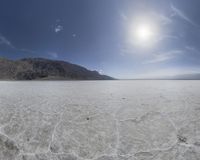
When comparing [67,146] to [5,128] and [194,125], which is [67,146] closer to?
[5,128]

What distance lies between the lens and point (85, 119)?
7.89 meters

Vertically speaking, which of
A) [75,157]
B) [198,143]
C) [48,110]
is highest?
[48,110]

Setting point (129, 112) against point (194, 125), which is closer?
point (194, 125)

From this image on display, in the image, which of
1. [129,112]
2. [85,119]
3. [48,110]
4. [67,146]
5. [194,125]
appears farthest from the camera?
[48,110]

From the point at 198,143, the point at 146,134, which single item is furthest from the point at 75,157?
the point at 198,143

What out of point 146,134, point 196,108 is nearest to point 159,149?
point 146,134

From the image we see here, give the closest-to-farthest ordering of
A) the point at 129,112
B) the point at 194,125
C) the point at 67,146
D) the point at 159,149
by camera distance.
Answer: the point at 159,149 < the point at 67,146 < the point at 194,125 < the point at 129,112

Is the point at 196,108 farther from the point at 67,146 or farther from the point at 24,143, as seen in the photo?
the point at 24,143

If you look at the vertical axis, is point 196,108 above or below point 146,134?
above

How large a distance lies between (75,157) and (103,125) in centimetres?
181

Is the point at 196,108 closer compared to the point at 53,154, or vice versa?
the point at 53,154

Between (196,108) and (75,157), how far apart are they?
6292 mm

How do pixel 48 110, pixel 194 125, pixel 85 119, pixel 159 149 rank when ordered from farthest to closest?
pixel 48 110, pixel 85 119, pixel 194 125, pixel 159 149

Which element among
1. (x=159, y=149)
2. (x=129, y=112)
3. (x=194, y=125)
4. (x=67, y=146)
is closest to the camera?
(x=159, y=149)
